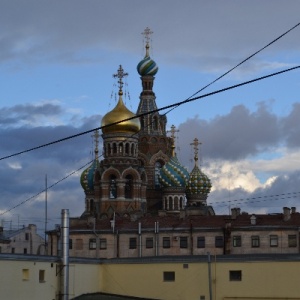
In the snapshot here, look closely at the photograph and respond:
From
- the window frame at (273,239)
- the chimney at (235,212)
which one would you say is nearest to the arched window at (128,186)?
the chimney at (235,212)

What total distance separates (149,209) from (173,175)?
4302mm

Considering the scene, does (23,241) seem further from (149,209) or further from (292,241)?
(292,241)

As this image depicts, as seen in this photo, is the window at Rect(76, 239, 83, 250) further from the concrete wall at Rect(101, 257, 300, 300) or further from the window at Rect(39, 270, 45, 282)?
the window at Rect(39, 270, 45, 282)

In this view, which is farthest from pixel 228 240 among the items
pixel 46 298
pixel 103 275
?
pixel 46 298

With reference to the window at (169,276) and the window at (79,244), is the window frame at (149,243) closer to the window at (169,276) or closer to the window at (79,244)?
the window at (79,244)

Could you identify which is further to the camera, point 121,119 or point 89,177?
point 89,177

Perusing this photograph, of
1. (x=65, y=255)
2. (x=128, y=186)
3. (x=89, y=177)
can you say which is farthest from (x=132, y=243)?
(x=65, y=255)

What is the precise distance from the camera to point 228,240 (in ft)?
193

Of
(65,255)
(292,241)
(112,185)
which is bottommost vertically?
(65,255)

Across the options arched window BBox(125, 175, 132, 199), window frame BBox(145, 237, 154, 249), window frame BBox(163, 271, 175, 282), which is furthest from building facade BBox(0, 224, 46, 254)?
window frame BBox(163, 271, 175, 282)

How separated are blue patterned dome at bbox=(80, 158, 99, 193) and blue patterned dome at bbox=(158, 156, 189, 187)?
254 inches

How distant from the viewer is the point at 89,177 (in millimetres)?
78312

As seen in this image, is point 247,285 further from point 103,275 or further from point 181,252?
point 181,252

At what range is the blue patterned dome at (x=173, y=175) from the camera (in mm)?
74938
